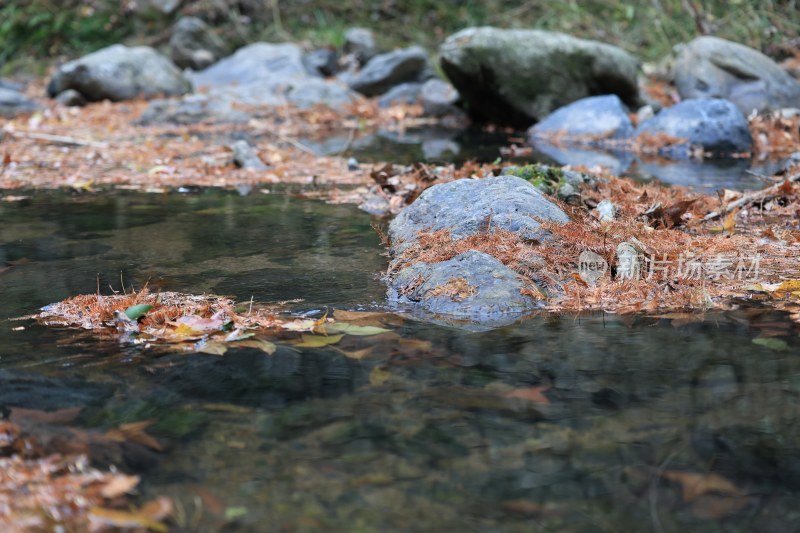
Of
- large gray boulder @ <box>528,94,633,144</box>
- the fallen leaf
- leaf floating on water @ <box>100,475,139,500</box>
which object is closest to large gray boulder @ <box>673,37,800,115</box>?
large gray boulder @ <box>528,94,633,144</box>

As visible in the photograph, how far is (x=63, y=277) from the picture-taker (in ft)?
13.5

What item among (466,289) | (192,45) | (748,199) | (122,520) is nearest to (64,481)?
(122,520)

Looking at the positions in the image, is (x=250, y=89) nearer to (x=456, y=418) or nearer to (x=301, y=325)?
(x=301, y=325)

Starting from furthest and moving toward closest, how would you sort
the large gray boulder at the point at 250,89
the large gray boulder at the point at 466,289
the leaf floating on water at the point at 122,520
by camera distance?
the large gray boulder at the point at 250,89 → the large gray boulder at the point at 466,289 → the leaf floating on water at the point at 122,520

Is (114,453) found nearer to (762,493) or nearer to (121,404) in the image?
(121,404)

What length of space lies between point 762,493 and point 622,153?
7943 millimetres

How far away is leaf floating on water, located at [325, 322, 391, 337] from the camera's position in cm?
316

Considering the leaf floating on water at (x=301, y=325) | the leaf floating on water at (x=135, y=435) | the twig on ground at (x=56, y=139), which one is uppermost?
the twig on ground at (x=56, y=139)

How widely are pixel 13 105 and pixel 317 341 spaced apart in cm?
1150

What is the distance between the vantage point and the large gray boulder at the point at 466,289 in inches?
135

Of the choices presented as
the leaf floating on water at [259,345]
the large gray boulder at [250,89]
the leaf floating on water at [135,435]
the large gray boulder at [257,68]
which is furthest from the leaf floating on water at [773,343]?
the large gray boulder at [257,68]

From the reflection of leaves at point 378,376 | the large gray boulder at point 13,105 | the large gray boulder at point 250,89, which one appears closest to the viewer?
the reflection of leaves at point 378,376

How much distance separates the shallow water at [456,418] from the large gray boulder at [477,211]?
2.48 feet

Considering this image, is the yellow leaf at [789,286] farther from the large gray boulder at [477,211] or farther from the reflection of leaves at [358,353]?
the reflection of leaves at [358,353]
